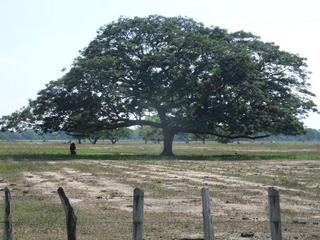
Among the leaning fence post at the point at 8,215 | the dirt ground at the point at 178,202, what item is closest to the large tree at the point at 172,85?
the dirt ground at the point at 178,202

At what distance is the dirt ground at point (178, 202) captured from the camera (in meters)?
12.8

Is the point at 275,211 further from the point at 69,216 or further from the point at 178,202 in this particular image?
the point at 178,202

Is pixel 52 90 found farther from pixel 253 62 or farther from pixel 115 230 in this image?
pixel 115 230

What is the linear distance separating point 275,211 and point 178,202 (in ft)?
30.5

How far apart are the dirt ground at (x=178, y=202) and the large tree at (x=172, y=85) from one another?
72.7ft

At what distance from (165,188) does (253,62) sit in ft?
107

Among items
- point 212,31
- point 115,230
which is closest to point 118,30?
point 212,31

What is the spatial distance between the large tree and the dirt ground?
2217 centimetres

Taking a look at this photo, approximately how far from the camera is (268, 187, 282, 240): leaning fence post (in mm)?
8665

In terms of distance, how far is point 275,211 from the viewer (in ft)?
28.7

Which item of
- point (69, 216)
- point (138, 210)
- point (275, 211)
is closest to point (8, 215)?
point (69, 216)

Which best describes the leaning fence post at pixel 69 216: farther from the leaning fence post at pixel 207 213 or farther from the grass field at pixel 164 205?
the grass field at pixel 164 205

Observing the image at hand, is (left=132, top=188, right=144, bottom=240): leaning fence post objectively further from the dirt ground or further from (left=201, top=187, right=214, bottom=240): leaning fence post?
the dirt ground

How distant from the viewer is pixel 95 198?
19.0 m
